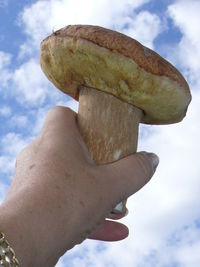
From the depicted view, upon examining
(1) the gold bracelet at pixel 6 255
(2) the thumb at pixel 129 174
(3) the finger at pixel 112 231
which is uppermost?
(2) the thumb at pixel 129 174

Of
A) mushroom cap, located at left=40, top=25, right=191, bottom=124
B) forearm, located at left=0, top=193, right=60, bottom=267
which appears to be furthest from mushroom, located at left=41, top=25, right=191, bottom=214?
forearm, located at left=0, top=193, right=60, bottom=267

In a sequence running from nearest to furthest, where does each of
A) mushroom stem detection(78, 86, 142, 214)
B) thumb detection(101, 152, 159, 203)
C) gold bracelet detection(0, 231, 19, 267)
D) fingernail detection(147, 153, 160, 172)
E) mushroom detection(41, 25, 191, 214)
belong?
gold bracelet detection(0, 231, 19, 267) < thumb detection(101, 152, 159, 203) < mushroom detection(41, 25, 191, 214) < mushroom stem detection(78, 86, 142, 214) < fingernail detection(147, 153, 160, 172)

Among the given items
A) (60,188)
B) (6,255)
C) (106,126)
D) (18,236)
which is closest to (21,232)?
(18,236)

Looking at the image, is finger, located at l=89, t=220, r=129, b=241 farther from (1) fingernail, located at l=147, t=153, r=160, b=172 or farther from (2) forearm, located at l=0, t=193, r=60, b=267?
(2) forearm, located at l=0, t=193, r=60, b=267

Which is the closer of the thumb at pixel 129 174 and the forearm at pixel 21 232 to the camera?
the forearm at pixel 21 232

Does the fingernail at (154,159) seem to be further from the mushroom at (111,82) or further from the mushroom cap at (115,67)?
the mushroom cap at (115,67)

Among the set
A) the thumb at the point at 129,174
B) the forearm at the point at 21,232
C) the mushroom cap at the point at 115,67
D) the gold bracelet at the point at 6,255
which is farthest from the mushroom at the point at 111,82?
the gold bracelet at the point at 6,255

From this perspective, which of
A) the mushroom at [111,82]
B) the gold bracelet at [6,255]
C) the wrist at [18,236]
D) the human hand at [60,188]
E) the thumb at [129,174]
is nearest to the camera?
the gold bracelet at [6,255]

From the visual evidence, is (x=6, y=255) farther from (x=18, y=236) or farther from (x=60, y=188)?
(x=60, y=188)
